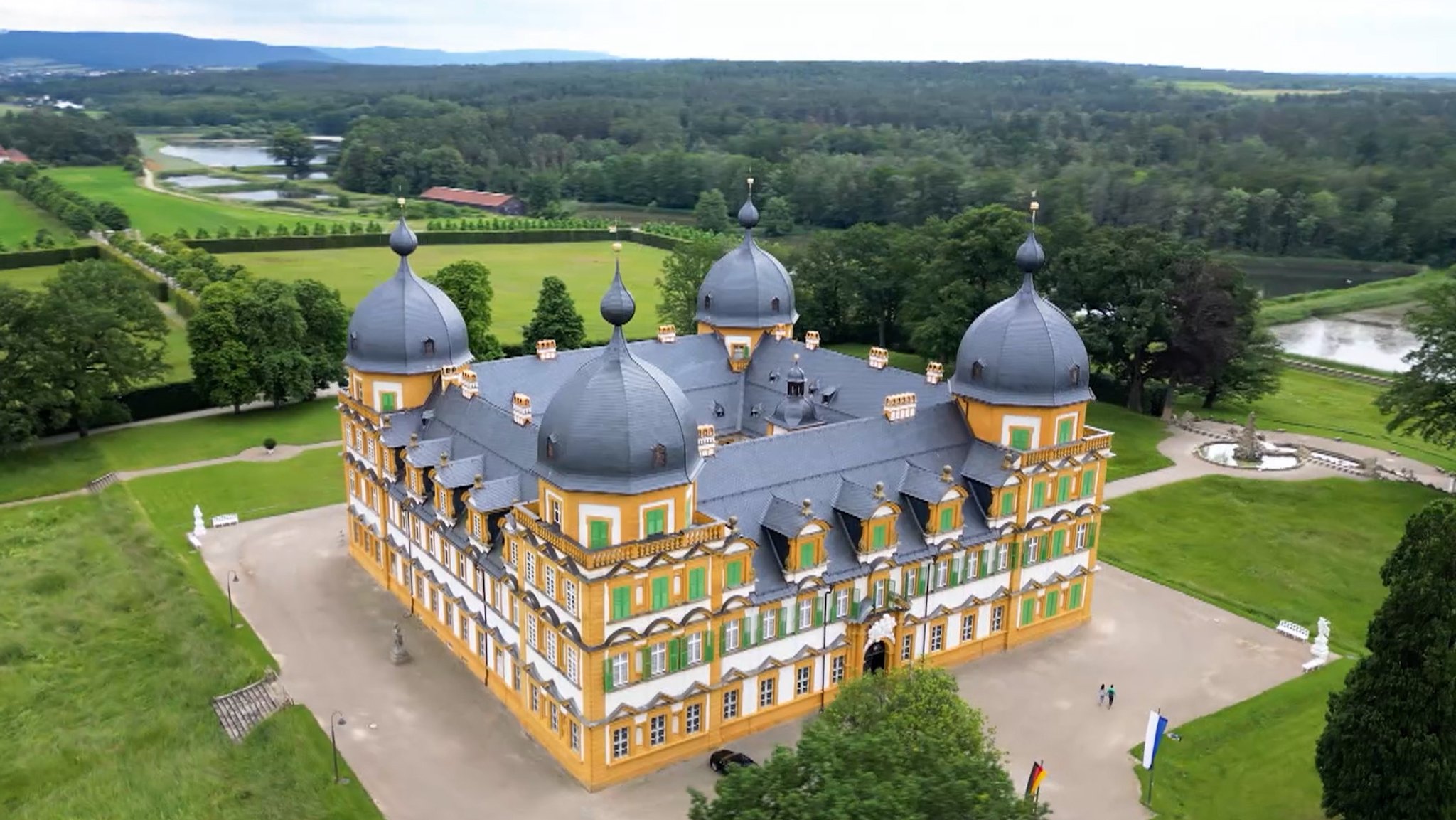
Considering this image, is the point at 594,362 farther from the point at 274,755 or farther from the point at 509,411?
the point at 274,755

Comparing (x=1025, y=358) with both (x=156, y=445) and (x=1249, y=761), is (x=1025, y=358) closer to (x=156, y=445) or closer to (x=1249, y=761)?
(x=1249, y=761)

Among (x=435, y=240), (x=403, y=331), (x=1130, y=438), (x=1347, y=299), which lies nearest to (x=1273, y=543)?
(x=1130, y=438)

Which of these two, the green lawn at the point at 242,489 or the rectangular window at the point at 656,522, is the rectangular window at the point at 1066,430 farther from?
the green lawn at the point at 242,489

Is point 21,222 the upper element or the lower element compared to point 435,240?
upper

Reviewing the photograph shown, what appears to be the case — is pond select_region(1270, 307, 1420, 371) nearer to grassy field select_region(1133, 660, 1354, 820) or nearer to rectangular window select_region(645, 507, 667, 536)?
grassy field select_region(1133, 660, 1354, 820)

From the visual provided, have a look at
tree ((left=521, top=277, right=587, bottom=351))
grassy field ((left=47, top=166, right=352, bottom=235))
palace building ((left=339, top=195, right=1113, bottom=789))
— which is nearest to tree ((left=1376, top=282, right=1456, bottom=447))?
palace building ((left=339, top=195, right=1113, bottom=789))

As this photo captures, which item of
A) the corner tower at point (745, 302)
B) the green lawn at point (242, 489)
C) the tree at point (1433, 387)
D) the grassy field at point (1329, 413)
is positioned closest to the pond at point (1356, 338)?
the grassy field at point (1329, 413)
